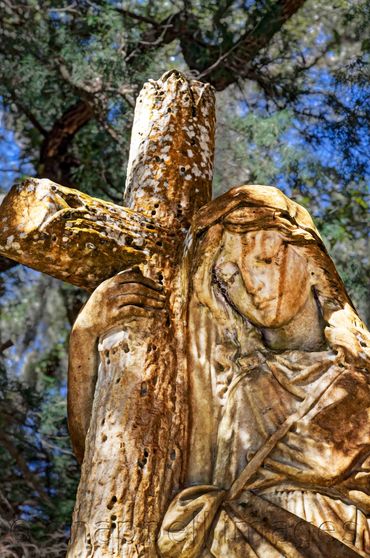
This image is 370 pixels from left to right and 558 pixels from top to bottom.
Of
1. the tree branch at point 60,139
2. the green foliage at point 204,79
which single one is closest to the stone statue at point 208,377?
the green foliage at point 204,79

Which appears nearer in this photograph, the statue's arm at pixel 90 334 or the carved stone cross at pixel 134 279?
the carved stone cross at pixel 134 279

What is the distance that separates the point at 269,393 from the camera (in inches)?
138

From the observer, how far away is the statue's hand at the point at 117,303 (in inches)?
142

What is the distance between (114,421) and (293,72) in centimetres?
604

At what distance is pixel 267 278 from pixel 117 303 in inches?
23.0

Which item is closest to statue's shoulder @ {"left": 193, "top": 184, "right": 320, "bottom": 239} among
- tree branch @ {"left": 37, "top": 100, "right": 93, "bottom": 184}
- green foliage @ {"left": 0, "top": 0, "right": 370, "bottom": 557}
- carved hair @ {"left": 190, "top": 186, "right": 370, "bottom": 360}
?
carved hair @ {"left": 190, "top": 186, "right": 370, "bottom": 360}

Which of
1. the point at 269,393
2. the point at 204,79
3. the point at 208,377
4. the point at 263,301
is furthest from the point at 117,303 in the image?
the point at 204,79

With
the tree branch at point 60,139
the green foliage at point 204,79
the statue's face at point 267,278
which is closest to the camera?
the statue's face at point 267,278

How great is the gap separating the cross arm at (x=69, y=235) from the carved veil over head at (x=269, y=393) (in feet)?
0.86

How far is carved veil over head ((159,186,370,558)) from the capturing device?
3.25 metres

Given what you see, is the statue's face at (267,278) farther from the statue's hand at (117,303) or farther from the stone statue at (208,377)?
the statue's hand at (117,303)

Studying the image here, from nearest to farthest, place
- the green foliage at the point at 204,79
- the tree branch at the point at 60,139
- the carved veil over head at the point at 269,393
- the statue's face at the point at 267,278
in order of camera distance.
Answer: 1. the carved veil over head at the point at 269,393
2. the statue's face at the point at 267,278
3. the green foliage at the point at 204,79
4. the tree branch at the point at 60,139

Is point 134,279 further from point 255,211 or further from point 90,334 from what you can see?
point 255,211

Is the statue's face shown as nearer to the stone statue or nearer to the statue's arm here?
the stone statue
